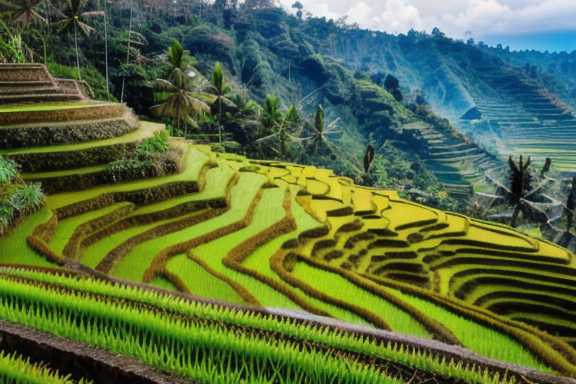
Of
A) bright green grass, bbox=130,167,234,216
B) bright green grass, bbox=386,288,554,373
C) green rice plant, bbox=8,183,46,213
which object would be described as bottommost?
bright green grass, bbox=386,288,554,373

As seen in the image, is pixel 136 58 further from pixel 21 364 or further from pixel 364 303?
pixel 21 364

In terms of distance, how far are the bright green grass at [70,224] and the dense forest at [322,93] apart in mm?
9405

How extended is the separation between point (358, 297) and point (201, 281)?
93.5 inches

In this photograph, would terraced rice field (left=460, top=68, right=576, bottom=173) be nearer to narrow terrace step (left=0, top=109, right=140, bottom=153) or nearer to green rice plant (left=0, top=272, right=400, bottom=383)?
narrow terrace step (left=0, top=109, right=140, bottom=153)

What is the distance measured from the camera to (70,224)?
256 inches

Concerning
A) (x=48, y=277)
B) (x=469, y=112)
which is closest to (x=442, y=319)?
(x=48, y=277)

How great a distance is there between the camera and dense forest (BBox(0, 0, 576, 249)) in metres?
19.9

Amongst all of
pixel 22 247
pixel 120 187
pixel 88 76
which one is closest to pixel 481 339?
pixel 22 247

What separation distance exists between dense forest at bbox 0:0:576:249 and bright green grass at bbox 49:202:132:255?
9405 millimetres

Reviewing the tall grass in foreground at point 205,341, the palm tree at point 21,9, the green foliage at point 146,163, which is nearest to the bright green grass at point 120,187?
the green foliage at point 146,163

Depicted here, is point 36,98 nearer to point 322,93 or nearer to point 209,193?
point 209,193

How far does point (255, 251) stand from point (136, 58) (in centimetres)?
2142

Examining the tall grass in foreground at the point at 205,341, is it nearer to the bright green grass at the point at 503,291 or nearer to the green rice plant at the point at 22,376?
the green rice plant at the point at 22,376

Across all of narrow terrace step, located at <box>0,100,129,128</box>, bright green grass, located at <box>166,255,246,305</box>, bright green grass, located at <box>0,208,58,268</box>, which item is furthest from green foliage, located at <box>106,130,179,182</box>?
bright green grass, located at <box>166,255,246,305</box>
